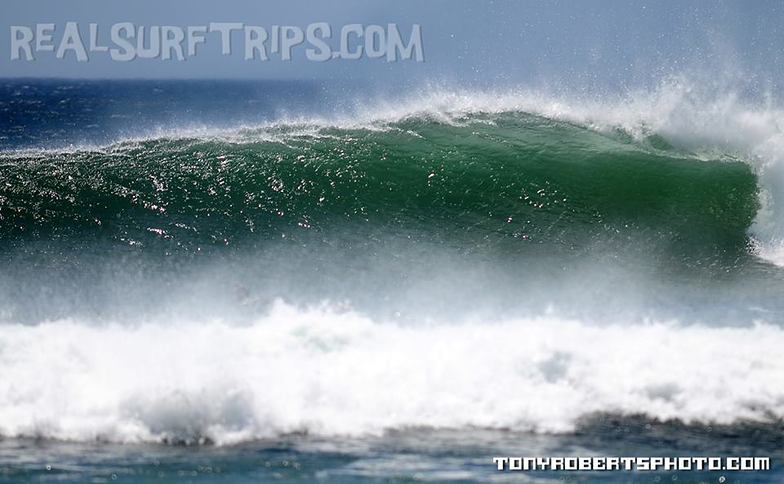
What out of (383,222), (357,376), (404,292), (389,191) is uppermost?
(389,191)

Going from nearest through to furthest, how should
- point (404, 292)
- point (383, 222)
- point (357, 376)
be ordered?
1. point (357, 376)
2. point (404, 292)
3. point (383, 222)

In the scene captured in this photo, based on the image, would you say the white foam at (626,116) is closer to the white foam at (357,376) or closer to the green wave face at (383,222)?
the green wave face at (383,222)

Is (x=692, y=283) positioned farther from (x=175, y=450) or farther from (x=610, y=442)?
(x=175, y=450)

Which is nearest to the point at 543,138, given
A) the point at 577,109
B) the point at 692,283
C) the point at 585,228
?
the point at 577,109

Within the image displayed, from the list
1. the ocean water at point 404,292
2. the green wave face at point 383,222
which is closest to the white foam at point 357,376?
the ocean water at point 404,292

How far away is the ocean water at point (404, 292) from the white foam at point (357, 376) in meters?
0.03

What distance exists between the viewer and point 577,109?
16031 millimetres

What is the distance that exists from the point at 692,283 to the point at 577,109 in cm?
483

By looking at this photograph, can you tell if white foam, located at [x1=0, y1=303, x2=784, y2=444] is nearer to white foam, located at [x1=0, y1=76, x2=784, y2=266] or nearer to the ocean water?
the ocean water

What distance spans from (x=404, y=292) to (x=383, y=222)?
1.81 metres

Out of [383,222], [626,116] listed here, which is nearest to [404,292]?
[383,222]

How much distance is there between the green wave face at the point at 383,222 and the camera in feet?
37.8

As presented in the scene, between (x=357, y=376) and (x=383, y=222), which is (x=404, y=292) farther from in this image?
(x=357, y=376)

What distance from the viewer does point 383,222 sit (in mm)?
12977
